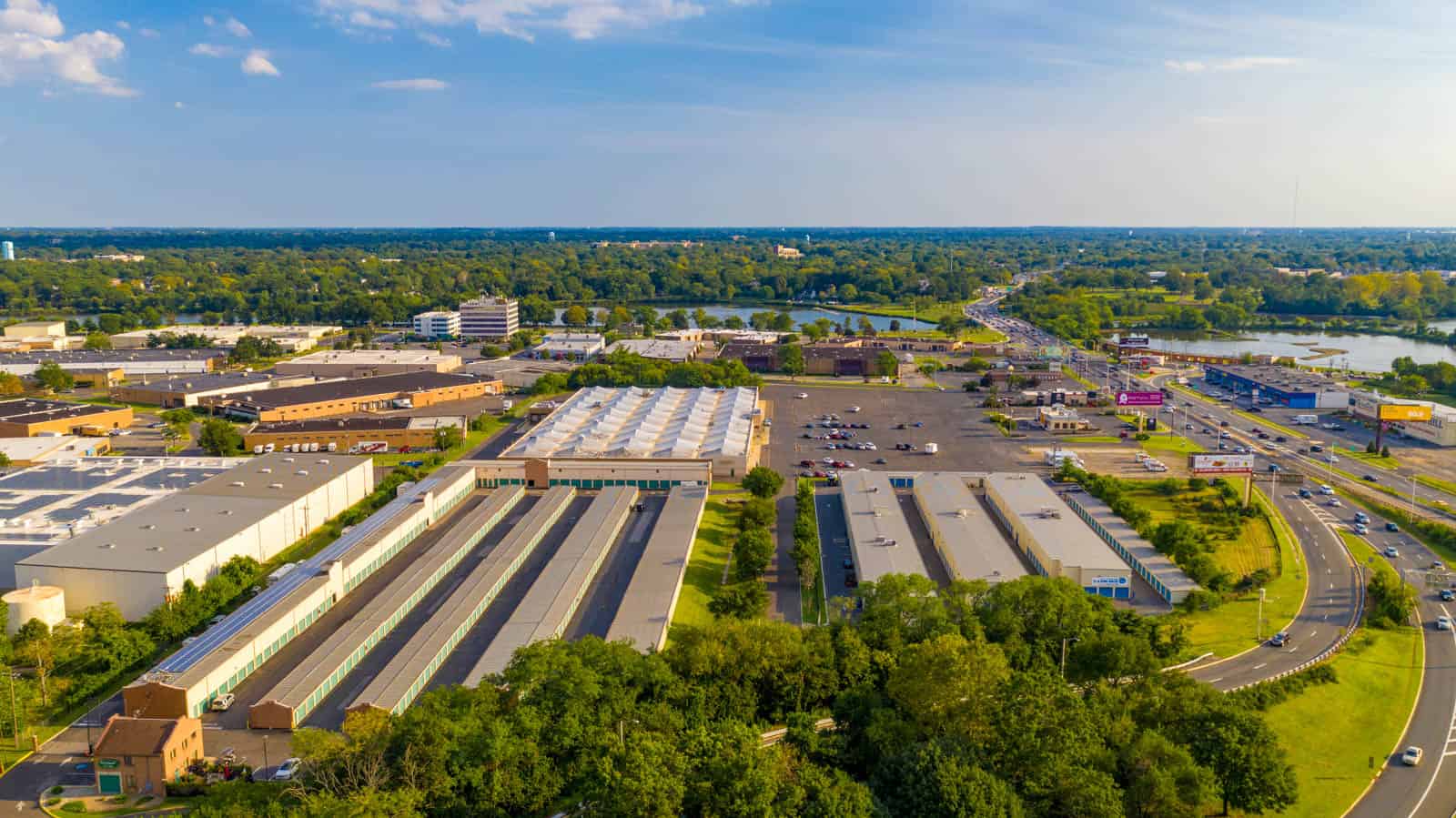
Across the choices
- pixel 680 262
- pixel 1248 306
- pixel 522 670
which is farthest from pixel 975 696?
pixel 680 262

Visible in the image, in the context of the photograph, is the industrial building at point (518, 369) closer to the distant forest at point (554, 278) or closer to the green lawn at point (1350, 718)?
the distant forest at point (554, 278)

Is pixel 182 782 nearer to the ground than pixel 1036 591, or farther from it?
nearer to the ground

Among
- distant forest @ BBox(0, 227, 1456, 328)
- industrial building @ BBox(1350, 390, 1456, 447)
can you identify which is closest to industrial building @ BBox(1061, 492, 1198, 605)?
industrial building @ BBox(1350, 390, 1456, 447)

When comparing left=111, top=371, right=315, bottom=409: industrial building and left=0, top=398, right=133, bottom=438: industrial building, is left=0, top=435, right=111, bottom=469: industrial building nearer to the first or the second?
left=0, top=398, right=133, bottom=438: industrial building

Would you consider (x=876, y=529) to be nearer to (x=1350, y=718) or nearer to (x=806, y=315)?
(x=1350, y=718)

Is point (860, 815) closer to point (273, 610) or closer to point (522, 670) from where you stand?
point (522, 670)
